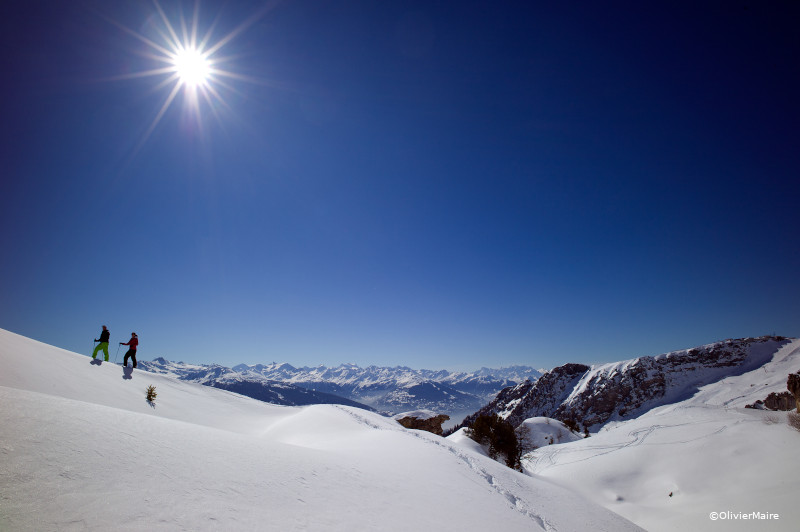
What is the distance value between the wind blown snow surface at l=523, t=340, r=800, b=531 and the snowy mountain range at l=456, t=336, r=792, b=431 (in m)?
91.8

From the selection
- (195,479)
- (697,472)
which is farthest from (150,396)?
(697,472)

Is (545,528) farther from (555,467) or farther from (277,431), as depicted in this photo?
(555,467)

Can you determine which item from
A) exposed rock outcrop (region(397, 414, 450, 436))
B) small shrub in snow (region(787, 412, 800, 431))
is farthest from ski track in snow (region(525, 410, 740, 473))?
exposed rock outcrop (region(397, 414, 450, 436))

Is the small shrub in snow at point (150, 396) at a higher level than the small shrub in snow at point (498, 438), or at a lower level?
higher

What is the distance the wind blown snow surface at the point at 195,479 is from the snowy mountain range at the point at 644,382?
11091cm

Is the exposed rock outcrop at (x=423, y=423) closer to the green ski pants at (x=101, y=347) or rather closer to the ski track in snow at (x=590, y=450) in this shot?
the ski track in snow at (x=590, y=450)

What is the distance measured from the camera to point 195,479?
381 cm

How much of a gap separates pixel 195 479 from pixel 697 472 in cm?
2433

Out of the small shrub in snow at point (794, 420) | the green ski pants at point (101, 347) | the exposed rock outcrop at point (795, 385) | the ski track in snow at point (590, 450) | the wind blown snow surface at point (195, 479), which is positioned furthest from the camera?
the ski track in snow at point (590, 450)

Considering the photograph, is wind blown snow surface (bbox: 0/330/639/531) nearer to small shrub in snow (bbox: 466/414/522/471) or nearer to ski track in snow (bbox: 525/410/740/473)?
small shrub in snow (bbox: 466/414/522/471)

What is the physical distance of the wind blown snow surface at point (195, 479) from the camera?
2.79 meters

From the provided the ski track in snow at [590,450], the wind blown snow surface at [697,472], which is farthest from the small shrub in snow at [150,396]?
the ski track in snow at [590,450]

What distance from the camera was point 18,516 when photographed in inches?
93.2

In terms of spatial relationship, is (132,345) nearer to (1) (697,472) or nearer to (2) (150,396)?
(2) (150,396)
